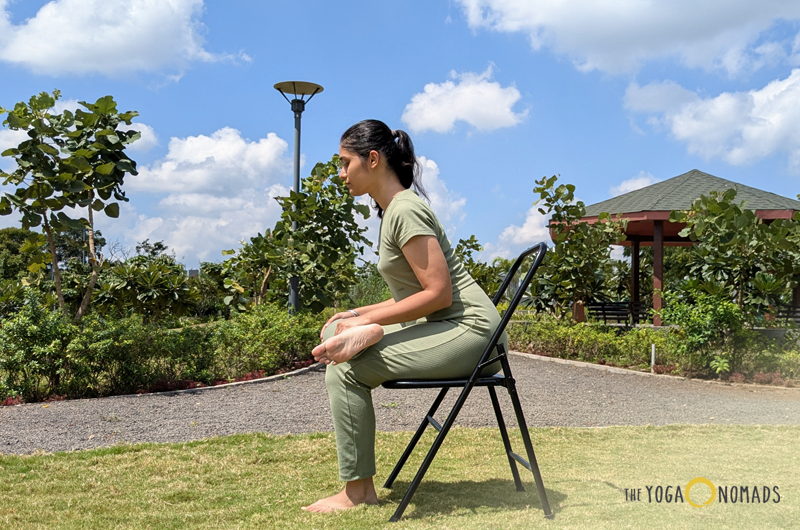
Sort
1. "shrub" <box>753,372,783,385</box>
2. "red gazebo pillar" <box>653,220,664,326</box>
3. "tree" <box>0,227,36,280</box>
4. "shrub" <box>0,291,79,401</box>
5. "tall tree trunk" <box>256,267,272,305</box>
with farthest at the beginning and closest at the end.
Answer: "tree" <box>0,227,36,280</box> < "red gazebo pillar" <box>653,220,664,326</box> < "tall tree trunk" <box>256,267,272,305</box> < "shrub" <box>753,372,783,385</box> < "shrub" <box>0,291,79,401</box>

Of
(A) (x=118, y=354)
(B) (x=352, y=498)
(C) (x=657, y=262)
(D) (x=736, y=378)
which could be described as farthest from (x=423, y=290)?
(C) (x=657, y=262)

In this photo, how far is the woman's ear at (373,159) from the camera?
2.55 meters

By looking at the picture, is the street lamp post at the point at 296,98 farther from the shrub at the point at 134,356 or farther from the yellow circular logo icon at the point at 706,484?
the yellow circular logo icon at the point at 706,484

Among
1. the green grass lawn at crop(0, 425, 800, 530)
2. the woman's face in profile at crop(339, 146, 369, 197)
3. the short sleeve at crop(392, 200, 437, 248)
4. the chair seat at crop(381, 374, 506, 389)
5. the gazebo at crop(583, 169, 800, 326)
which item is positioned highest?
the gazebo at crop(583, 169, 800, 326)

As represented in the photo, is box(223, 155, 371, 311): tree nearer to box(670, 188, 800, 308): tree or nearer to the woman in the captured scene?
box(670, 188, 800, 308): tree

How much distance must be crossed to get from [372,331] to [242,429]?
273cm

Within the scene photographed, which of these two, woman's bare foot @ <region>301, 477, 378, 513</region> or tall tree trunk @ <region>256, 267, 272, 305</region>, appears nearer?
woman's bare foot @ <region>301, 477, 378, 513</region>

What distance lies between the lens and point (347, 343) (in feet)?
7.52

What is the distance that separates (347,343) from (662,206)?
40.1ft

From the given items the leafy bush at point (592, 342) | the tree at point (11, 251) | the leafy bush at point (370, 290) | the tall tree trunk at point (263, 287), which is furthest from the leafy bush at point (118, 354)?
the tree at point (11, 251)

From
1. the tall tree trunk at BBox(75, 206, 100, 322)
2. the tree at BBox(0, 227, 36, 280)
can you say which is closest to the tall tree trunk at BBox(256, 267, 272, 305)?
the tall tree trunk at BBox(75, 206, 100, 322)

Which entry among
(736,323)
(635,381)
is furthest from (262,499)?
(736,323)

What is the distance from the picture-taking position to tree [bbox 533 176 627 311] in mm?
10438

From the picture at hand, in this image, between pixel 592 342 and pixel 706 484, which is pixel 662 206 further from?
pixel 706 484
